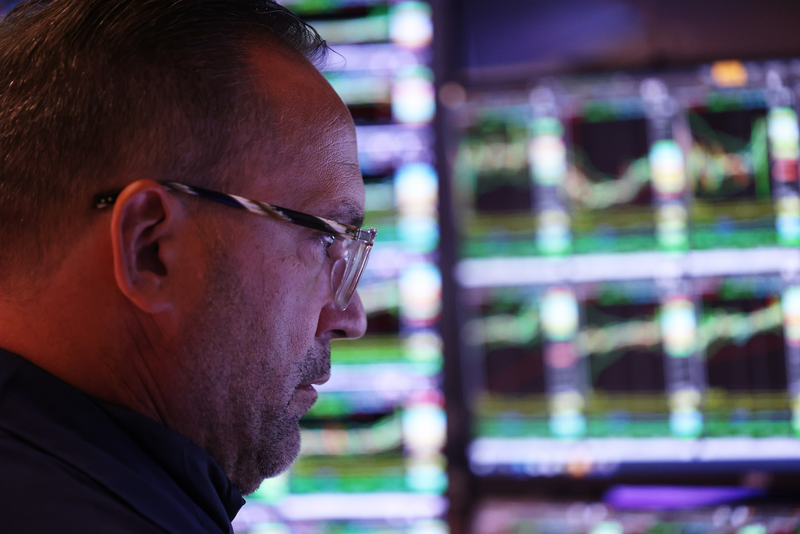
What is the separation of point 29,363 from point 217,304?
0.48ft

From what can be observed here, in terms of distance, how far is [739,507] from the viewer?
1.52 meters

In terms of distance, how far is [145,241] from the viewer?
0.58 m

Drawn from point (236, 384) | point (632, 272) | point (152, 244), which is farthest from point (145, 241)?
point (632, 272)

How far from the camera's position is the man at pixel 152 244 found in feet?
1.84

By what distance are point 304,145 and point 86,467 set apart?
32cm

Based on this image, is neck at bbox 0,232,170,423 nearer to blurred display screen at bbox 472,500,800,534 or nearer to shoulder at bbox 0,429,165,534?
shoulder at bbox 0,429,165,534

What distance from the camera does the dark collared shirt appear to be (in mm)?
485

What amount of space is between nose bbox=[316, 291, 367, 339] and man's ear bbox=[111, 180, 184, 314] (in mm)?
176

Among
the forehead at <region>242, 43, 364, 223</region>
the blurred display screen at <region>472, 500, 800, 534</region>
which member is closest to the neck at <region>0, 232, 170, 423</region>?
the forehead at <region>242, 43, 364, 223</region>

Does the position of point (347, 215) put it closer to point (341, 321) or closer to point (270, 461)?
point (341, 321)

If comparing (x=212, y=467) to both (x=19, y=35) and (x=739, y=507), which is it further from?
(x=739, y=507)

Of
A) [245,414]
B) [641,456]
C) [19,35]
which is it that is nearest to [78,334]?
[245,414]

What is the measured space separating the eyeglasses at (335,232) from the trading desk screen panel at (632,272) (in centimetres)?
98

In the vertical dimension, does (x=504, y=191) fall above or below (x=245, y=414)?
above
